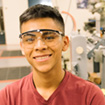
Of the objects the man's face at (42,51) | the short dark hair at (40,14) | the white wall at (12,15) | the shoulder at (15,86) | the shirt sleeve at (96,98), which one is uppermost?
the white wall at (12,15)

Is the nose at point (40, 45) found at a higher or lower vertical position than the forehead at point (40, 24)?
lower

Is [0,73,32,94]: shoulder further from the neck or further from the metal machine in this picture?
the metal machine

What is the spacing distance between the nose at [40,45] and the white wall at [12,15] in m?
6.20

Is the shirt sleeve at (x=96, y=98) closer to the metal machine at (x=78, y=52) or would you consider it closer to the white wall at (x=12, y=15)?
Answer: the metal machine at (x=78, y=52)

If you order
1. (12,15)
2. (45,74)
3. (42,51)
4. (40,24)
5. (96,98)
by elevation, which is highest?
(12,15)

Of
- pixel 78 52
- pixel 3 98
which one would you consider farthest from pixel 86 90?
pixel 78 52

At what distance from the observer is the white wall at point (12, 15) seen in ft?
22.1

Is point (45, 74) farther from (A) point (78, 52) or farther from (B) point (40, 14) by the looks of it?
(A) point (78, 52)

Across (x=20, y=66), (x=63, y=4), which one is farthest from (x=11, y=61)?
(x=63, y=4)

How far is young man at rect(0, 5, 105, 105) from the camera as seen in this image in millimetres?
855

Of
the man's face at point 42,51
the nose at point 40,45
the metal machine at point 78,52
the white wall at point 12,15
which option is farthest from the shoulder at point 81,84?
the white wall at point 12,15

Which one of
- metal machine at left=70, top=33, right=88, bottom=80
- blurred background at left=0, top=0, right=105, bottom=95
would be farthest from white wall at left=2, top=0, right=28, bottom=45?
metal machine at left=70, top=33, right=88, bottom=80

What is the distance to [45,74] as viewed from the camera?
91cm

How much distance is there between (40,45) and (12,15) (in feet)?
20.6
